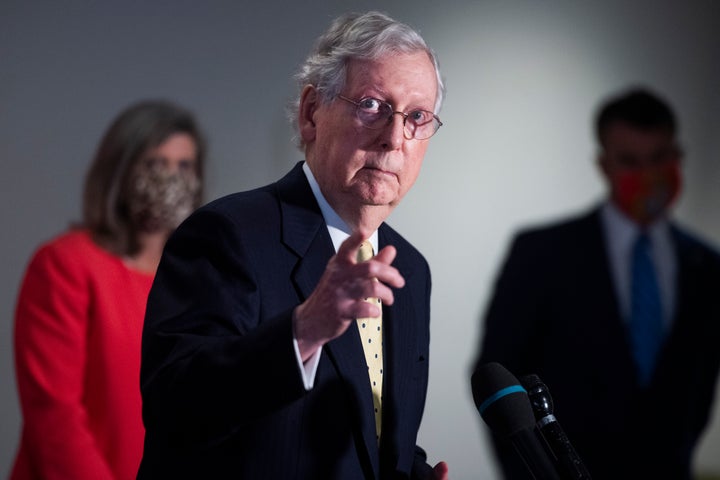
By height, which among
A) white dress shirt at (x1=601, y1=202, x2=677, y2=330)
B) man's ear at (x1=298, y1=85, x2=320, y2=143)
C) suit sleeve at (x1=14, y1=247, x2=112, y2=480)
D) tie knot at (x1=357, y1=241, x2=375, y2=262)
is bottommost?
suit sleeve at (x1=14, y1=247, x2=112, y2=480)

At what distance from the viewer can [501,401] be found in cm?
109

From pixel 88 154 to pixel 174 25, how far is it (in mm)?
552

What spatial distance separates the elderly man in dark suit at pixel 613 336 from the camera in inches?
105

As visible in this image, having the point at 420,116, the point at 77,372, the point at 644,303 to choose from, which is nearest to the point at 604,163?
the point at 644,303

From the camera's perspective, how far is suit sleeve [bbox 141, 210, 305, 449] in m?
1.01

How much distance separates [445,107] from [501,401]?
8.81 feet

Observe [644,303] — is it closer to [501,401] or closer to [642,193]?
[642,193]

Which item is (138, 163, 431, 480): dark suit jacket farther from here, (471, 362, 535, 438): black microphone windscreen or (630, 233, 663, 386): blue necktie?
(630, 233, 663, 386): blue necktie

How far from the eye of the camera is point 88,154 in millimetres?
3008

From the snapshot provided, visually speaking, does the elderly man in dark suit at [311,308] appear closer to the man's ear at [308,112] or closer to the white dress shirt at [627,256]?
the man's ear at [308,112]

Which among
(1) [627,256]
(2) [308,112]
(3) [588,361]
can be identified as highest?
(2) [308,112]

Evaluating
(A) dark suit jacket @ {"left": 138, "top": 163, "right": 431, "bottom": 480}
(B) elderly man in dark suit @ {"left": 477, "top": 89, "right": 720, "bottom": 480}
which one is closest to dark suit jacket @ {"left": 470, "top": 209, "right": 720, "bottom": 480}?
(B) elderly man in dark suit @ {"left": 477, "top": 89, "right": 720, "bottom": 480}

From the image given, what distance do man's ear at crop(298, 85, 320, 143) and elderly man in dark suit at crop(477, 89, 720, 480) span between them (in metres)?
1.36

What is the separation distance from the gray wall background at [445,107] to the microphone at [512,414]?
6.18 feet
